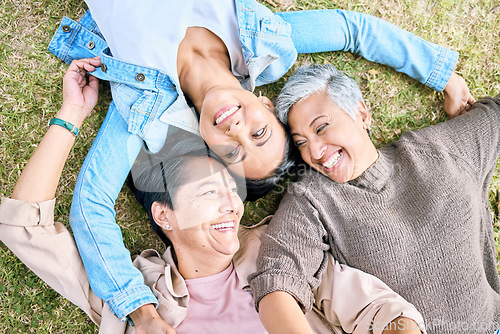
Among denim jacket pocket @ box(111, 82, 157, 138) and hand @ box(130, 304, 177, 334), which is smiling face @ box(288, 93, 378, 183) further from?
hand @ box(130, 304, 177, 334)

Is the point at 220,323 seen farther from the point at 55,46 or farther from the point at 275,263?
the point at 55,46

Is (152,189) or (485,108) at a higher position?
(485,108)

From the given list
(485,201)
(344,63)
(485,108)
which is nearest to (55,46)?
(344,63)

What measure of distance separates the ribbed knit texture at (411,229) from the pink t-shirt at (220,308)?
279 mm

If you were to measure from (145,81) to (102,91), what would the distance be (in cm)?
48

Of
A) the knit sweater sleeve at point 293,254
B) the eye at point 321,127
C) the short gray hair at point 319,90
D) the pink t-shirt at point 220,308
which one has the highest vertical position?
the short gray hair at point 319,90

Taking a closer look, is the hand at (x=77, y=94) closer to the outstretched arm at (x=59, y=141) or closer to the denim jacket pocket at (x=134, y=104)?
the outstretched arm at (x=59, y=141)

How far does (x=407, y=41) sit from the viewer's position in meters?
2.85

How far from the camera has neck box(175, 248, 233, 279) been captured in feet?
8.50

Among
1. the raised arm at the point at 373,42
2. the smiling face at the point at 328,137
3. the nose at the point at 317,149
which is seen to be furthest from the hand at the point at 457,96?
the nose at the point at 317,149

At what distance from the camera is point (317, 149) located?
2.49m

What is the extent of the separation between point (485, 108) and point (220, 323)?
2.14 meters

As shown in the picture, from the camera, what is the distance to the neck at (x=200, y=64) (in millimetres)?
2568

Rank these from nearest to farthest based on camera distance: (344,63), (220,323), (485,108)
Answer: (220,323)
(485,108)
(344,63)
